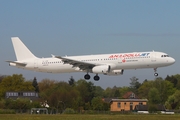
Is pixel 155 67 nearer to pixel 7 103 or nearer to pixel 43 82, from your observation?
pixel 7 103

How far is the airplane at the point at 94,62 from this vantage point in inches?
2906

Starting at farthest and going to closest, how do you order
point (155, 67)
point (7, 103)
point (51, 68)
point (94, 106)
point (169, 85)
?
point (169, 85) < point (94, 106) < point (7, 103) < point (51, 68) < point (155, 67)

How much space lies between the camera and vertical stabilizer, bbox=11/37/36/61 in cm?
8481

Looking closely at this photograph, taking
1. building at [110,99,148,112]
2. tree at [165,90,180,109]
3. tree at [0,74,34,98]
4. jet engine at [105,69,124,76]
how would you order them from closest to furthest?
jet engine at [105,69,124,76] < tree at [165,90,180,109] < building at [110,99,148,112] < tree at [0,74,34,98]

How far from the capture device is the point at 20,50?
283ft

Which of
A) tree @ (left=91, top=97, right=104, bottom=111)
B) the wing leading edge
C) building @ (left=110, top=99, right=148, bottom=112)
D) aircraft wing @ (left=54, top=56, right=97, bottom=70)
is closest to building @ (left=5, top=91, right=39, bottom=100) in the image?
tree @ (left=91, top=97, right=104, bottom=111)

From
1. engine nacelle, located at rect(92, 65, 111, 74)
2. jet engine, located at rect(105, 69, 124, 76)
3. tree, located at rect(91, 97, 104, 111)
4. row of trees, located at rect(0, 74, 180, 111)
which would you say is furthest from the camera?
tree, located at rect(91, 97, 104, 111)

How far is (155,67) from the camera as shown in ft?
244

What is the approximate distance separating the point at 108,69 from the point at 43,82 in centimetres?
10417

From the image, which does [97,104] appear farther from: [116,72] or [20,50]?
[116,72]

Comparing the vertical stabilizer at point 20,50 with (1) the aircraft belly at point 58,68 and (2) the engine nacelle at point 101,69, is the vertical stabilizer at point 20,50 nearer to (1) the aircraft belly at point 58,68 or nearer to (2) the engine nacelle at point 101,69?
(1) the aircraft belly at point 58,68

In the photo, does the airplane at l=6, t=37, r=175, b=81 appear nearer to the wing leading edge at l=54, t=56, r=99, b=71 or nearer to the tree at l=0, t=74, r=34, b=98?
the wing leading edge at l=54, t=56, r=99, b=71

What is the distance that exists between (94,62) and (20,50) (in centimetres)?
1505

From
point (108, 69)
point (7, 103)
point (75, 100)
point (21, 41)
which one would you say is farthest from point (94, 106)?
point (108, 69)
